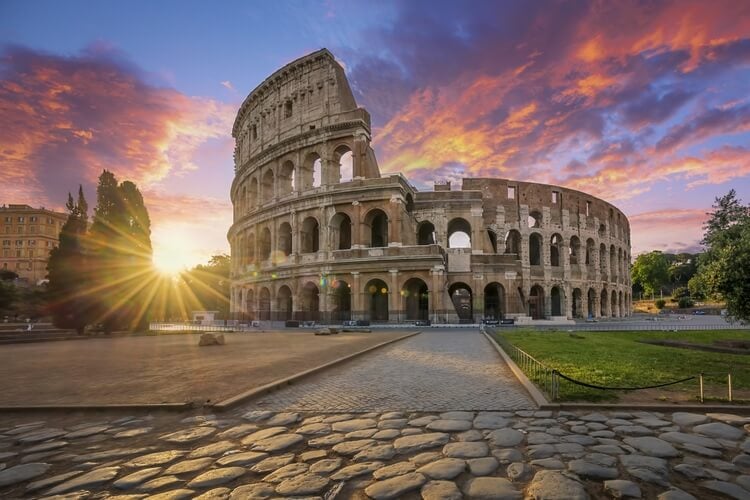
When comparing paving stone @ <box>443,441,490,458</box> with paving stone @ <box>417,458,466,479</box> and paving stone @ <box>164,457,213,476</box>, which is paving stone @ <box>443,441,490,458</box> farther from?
paving stone @ <box>164,457,213,476</box>

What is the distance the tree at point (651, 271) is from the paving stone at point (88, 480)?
101m

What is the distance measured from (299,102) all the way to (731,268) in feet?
116

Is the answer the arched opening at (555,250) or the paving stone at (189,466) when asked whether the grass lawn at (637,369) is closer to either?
the paving stone at (189,466)

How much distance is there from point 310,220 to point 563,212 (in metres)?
27.4

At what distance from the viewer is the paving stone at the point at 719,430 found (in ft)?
14.8

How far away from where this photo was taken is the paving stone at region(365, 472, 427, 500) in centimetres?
316

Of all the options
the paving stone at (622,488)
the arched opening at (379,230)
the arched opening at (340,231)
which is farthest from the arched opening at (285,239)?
the paving stone at (622,488)

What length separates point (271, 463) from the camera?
3859 millimetres

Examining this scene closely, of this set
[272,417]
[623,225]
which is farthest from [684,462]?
[623,225]

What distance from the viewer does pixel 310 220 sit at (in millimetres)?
36406

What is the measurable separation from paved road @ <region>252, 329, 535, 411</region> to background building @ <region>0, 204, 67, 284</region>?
93.5m

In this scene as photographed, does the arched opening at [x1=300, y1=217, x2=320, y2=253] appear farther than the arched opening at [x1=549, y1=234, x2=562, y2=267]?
No

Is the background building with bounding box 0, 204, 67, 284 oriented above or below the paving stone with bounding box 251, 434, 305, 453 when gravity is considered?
above

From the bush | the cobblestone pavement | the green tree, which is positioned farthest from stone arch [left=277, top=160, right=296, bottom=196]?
the bush
